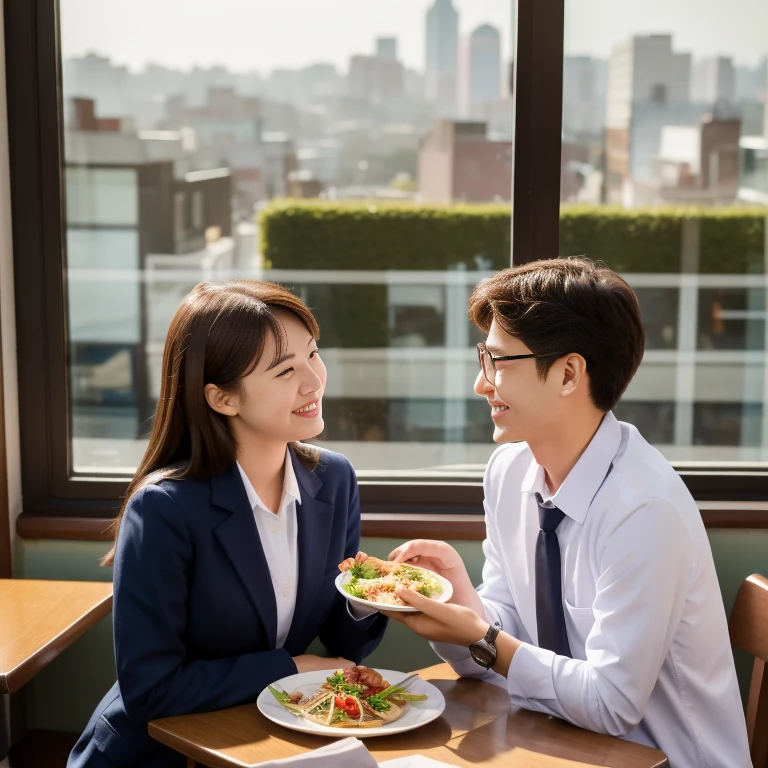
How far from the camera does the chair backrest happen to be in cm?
191

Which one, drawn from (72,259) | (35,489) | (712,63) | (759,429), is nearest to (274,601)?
(35,489)

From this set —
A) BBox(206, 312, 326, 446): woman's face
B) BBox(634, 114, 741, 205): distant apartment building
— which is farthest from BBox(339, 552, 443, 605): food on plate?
BBox(634, 114, 741, 205): distant apartment building

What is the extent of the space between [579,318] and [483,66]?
1430mm

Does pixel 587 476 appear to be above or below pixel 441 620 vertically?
above

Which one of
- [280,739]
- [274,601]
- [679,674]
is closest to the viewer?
[280,739]

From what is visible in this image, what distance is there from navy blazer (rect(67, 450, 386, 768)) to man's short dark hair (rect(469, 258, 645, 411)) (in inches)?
20.8

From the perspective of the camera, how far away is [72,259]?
2.78m

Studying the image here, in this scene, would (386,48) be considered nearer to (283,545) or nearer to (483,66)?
(483,66)

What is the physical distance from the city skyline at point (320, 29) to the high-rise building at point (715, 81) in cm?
4

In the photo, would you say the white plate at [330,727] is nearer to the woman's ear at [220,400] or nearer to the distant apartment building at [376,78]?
the woman's ear at [220,400]

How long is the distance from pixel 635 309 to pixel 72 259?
1.69 metres

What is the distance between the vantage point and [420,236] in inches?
122

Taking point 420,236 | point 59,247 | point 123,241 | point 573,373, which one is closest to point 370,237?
point 420,236

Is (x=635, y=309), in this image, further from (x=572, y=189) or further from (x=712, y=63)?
(x=712, y=63)
